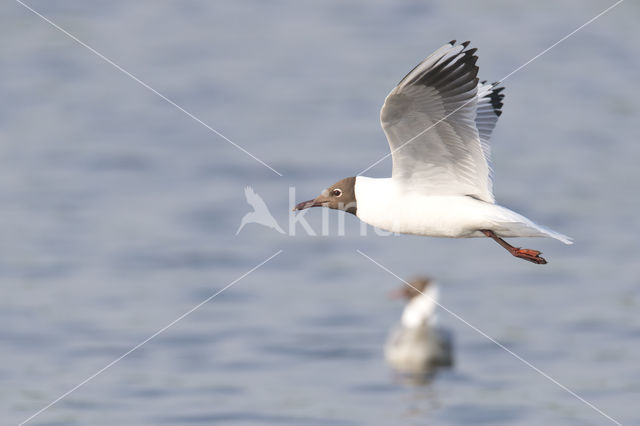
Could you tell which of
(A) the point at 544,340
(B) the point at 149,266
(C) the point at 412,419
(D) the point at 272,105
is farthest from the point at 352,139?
(C) the point at 412,419

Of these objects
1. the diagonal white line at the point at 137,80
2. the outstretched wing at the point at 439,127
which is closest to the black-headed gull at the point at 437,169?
the outstretched wing at the point at 439,127

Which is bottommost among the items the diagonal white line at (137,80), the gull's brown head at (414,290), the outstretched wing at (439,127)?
the gull's brown head at (414,290)

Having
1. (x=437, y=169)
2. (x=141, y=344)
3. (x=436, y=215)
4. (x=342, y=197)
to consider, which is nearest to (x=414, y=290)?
(x=141, y=344)

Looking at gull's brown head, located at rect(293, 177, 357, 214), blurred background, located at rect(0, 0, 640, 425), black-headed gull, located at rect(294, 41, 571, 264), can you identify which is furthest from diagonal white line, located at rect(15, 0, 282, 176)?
black-headed gull, located at rect(294, 41, 571, 264)

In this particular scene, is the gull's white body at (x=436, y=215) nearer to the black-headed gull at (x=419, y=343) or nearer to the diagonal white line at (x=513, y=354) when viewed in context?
the diagonal white line at (x=513, y=354)

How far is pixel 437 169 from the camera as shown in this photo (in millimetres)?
8586

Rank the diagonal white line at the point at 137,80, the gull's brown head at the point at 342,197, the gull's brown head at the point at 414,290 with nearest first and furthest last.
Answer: the gull's brown head at the point at 342,197, the gull's brown head at the point at 414,290, the diagonal white line at the point at 137,80

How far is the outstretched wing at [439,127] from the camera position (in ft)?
26.4

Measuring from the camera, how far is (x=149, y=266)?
69.2 ft

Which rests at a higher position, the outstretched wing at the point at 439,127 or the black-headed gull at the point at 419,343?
the outstretched wing at the point at 439,127

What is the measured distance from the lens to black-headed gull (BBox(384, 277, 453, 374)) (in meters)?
17.5

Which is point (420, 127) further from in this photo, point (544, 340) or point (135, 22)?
point (135, 22)

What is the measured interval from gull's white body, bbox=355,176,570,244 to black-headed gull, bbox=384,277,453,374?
9116 mm

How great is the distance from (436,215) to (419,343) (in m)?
9.33
